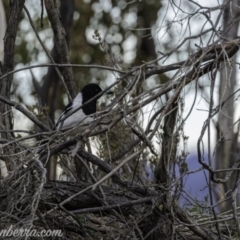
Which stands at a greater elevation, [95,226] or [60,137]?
[60,137]

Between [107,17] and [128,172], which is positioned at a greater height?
[107,17]

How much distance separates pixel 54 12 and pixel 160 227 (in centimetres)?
312

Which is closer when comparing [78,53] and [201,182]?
[201,182]

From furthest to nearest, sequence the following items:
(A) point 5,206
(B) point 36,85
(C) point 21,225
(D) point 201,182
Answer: (B) point 36,85, (D) point 201,182, (A) point 5,206, (C) point 21,225

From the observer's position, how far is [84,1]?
16.8 meters

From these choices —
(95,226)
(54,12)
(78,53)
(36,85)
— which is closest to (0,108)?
(54,12)

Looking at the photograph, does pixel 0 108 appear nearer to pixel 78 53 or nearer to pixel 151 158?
pixel 151 158

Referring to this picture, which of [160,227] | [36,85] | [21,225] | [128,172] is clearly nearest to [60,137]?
[21,225]

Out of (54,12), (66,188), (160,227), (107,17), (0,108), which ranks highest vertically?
(107,17)

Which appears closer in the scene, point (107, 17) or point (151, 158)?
point (151, 158)

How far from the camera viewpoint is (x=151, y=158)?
8969mm

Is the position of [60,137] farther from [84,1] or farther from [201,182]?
[84,1]

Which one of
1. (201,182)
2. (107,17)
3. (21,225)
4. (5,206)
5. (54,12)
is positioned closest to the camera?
(21,225)

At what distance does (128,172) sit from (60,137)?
2930 mm
